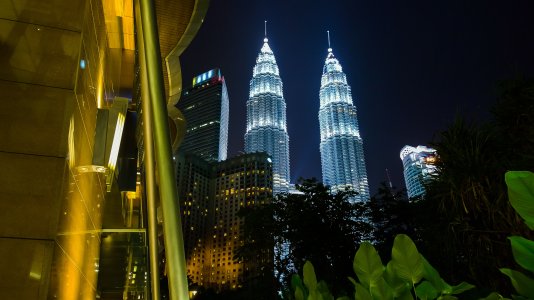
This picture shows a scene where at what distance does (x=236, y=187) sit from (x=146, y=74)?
60.8m

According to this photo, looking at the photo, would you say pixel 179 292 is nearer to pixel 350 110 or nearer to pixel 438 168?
pixel 438 168

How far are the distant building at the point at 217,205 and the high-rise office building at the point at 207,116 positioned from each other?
156 feet

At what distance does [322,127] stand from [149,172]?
112705 millimetres

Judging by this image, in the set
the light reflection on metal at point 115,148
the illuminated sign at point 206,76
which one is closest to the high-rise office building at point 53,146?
the light reflection on metal at point 115,148

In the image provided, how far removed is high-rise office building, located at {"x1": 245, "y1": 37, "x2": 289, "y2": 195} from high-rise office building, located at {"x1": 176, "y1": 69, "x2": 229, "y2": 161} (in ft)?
51.3

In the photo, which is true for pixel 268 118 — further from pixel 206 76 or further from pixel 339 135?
pixel 206 76

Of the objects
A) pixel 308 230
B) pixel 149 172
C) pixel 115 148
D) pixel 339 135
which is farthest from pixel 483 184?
pixel 339 135

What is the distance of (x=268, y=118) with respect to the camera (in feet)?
349

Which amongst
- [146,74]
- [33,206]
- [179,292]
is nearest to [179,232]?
[179,292]

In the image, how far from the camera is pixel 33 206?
2.39 metres

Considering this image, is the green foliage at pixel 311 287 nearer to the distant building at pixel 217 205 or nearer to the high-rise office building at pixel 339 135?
the distant building at pixel 217 205

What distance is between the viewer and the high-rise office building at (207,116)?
396 feet

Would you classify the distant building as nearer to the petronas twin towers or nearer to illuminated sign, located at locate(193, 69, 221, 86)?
the petronas twin towers

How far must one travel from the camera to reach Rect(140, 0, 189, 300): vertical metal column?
93 centimetres
